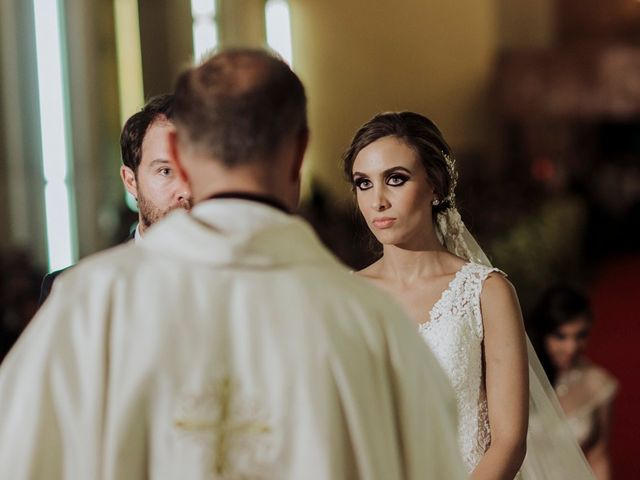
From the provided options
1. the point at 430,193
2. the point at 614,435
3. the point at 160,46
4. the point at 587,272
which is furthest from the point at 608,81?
the point at 430,193

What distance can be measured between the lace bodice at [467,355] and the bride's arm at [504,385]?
4cm

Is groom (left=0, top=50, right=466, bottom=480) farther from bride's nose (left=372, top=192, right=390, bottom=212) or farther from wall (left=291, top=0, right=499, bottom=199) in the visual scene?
wall (left=291, top=0, right=499, bottom=199)

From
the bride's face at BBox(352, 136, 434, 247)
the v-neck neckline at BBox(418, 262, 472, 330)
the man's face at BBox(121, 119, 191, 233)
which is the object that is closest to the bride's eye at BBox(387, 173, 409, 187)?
the bride's face at BBox(352, 136, 434, 247)

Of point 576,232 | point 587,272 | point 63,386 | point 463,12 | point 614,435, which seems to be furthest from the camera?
point 463,12

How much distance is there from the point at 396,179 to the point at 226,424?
1853mm

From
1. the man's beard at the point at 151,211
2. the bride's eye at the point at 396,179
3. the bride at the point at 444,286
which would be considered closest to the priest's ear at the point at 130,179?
the man's beard at the point at 151,211

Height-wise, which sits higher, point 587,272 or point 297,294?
point 297,294

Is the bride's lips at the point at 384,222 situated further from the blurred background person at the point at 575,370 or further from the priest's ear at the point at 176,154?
the blurred background person at the point at 575,370

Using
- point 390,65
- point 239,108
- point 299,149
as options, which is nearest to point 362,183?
point 299,149

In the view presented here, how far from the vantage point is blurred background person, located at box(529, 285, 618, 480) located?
6.83m

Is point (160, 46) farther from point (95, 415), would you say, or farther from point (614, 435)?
point (95, 415)

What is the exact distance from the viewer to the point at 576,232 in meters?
19.5

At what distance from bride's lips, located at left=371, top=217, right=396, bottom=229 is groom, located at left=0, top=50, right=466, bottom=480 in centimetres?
167

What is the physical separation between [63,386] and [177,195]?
164 cm
